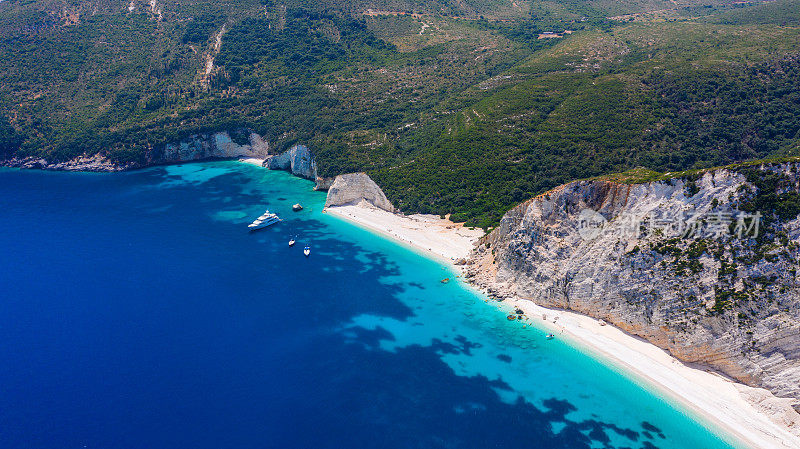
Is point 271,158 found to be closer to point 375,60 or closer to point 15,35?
point 375,60

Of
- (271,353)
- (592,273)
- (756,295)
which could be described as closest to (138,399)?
(271,353)

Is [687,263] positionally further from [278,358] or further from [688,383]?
[278,358]

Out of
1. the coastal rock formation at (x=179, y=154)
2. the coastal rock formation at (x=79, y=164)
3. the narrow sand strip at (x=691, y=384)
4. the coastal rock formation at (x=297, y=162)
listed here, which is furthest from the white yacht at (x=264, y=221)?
the coastal rock formation at (x=79, y=164)

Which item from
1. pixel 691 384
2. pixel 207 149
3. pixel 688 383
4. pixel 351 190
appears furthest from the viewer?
pixel 207 149

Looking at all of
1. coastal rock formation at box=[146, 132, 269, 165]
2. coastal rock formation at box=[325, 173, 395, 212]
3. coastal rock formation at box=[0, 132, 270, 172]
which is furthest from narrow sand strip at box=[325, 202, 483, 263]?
coastal rock formation at box=[0, 132, 270, 172]

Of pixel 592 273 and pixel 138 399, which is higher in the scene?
pixel 592 273

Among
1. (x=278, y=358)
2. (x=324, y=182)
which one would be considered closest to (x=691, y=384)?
(x=278, y=358)
